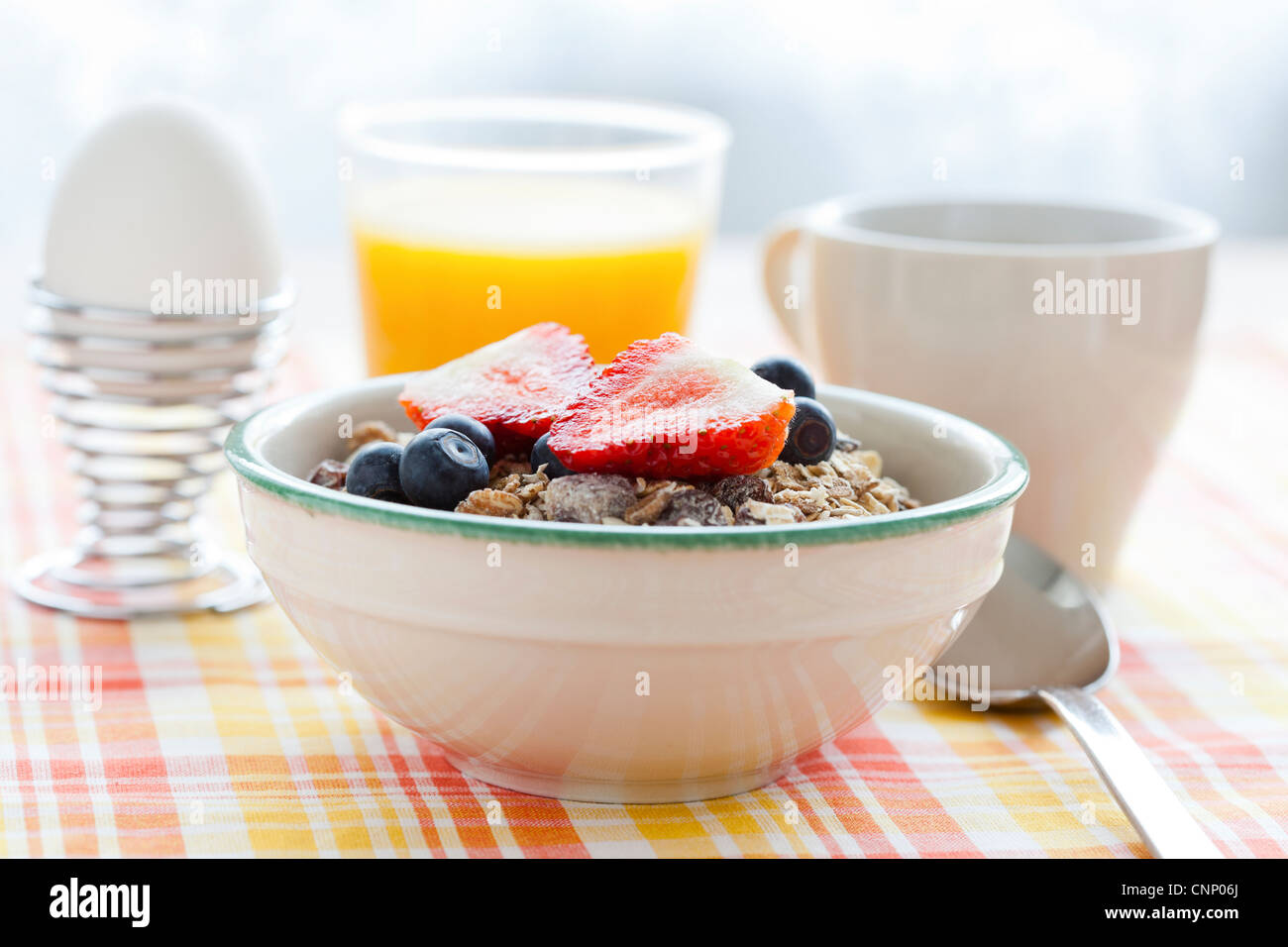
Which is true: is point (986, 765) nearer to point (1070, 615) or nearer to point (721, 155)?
point (1070, 615)

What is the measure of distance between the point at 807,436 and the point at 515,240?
43cm

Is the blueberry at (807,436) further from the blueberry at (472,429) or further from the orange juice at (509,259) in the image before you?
the orange juice at (509,259)

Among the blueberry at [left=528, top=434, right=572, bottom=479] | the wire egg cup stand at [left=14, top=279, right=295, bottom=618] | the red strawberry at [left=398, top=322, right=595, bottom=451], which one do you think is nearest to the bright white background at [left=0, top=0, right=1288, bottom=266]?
the wire egg cup stand at [left=14, top=279, right=295, bottom=618]

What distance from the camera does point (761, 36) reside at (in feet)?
8.07

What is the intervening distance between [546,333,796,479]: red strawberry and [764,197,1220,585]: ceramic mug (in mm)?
324

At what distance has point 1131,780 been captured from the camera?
73 cm

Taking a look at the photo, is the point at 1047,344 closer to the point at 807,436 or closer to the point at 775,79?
the point at 807,436

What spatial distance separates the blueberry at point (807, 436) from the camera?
0.77 metres

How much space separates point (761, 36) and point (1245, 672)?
5.80 feet

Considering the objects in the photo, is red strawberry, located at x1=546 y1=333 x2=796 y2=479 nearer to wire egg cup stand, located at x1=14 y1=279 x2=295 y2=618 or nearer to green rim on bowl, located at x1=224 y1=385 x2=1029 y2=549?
green rim on bowl, located at x1=224 y1=385 x2=1029 y2=549

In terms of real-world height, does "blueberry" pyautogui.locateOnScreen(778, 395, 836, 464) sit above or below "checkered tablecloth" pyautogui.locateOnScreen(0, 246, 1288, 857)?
above

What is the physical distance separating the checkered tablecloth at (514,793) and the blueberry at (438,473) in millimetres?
150

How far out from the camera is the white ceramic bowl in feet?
2.05
